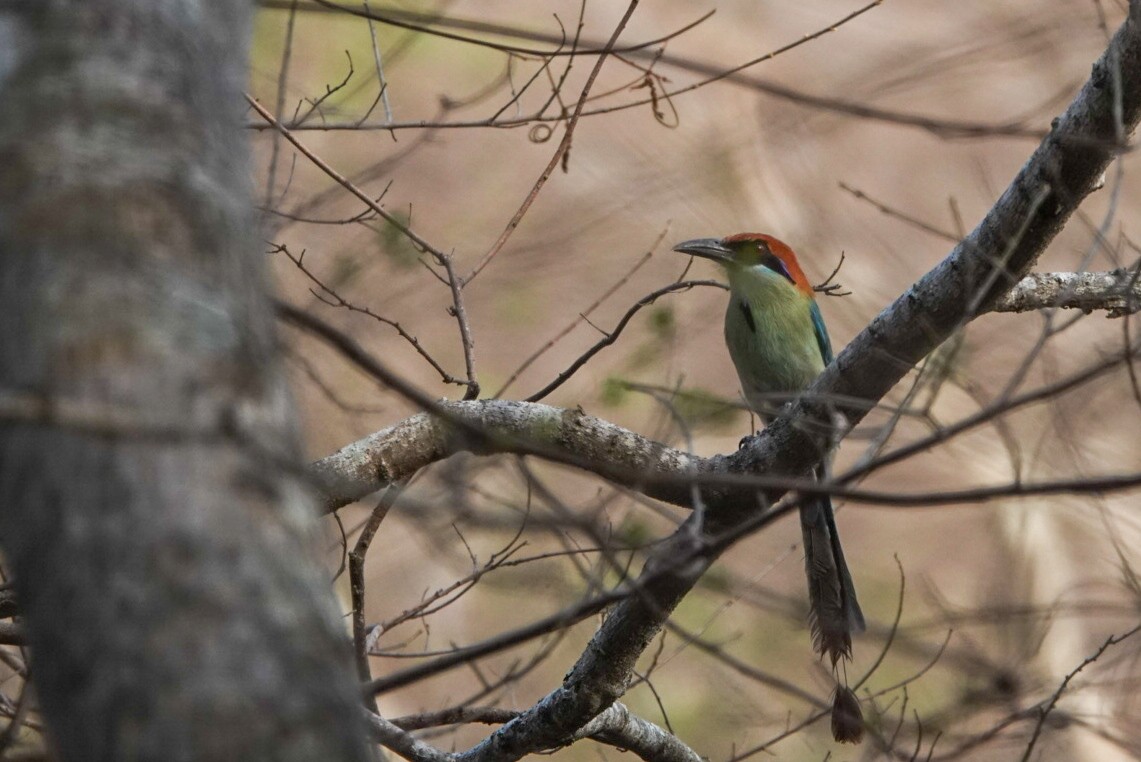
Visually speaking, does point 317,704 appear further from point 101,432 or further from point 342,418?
point 342,418

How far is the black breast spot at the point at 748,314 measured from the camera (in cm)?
506

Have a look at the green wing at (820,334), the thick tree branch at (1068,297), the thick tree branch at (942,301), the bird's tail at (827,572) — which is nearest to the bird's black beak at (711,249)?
the green wing at (820,334)

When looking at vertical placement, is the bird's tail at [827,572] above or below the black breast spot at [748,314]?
below

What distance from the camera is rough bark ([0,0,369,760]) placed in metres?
1.09

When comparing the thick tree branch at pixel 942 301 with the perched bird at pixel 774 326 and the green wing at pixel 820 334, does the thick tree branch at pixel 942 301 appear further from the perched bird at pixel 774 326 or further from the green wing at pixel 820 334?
the green wing at pixel 820 334

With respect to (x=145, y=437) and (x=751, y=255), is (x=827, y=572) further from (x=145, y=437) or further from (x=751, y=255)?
(x=145, y=437)

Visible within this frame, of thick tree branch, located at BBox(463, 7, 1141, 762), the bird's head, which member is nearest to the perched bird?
the bird's head

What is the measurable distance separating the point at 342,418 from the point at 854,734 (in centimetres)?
602

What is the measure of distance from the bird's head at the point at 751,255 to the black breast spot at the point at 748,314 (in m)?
0.22

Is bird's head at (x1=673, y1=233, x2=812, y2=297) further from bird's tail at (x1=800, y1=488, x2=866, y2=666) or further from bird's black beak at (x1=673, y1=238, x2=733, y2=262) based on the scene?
bird's tail at (x1=800, y1=488, x2=866, y2=666)

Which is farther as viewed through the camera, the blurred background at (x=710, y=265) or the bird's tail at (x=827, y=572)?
the blurred background at (x=710, y=265)

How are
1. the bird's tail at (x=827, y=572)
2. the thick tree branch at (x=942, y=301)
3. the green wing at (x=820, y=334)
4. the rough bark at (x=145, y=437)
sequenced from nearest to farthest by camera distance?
1. the rough bark at (x=145, y=437)
2. the thick tree branch at (x=942, y=301)
3. the bird's tail at (x=827, y=572)
4. the green wing at (x=820, y=334)

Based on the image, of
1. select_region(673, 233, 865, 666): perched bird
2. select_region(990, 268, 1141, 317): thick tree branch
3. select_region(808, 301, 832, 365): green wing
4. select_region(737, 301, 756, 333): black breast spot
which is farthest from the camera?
select_region(808, 301, 832, 365): green wing

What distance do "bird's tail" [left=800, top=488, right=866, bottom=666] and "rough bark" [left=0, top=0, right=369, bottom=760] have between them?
287 cm
